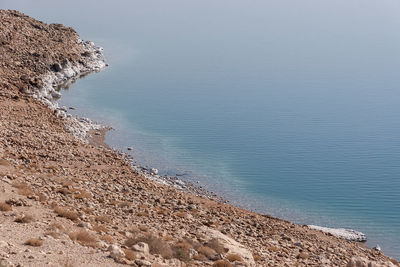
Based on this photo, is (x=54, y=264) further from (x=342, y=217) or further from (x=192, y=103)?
(x=192, y=103)

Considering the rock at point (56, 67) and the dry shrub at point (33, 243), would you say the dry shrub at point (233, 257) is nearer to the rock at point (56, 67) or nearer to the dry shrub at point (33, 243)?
the dry shrub at point (33, 243)

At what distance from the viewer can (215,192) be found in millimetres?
33156

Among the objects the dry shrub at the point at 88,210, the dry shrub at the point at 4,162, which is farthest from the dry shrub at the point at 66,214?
the dry shrub at the point at 4,162

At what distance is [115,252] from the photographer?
48.6ft

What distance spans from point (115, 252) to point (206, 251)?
13.1 ft

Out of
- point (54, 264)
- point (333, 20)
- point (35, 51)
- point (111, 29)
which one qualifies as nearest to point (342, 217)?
point (54, 264)

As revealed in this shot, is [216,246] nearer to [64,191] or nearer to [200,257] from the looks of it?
[200,257]

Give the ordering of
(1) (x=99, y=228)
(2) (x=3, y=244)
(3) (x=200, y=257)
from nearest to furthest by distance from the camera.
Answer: (2) (x=3, y=244) → (3) (x=200, y=257) → (1) (x=99, y=228)

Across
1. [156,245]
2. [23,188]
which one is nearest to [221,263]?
[156,245]

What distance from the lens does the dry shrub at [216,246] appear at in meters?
18.1

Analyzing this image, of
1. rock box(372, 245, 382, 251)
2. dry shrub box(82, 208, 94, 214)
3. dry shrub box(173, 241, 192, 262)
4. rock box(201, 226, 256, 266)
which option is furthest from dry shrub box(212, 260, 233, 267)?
rock box(372, 245, 382, 251)

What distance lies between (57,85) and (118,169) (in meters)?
24.4

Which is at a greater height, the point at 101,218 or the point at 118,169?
the point at 118,169

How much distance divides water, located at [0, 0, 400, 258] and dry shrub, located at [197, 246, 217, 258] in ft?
45.2
